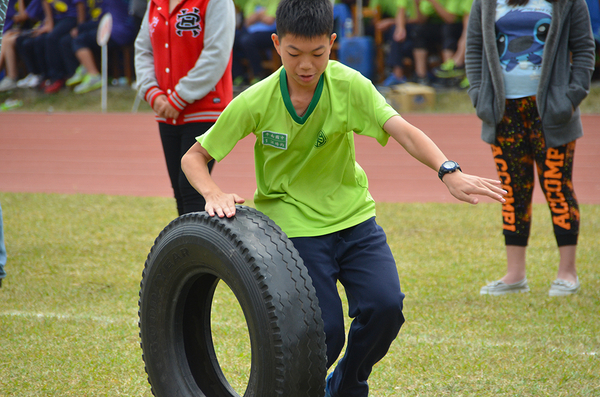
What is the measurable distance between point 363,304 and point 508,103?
7.04ft

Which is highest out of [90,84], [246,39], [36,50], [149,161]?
[246,39]

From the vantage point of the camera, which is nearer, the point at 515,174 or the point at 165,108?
the point at 165,108

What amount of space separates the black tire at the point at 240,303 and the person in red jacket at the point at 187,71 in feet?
4.38

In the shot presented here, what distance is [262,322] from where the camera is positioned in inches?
86.7

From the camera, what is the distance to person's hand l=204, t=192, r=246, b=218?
2420mm

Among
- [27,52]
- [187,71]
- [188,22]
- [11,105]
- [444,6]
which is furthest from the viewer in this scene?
[27,52]

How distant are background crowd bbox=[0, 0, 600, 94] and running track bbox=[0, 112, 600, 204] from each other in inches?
61.5

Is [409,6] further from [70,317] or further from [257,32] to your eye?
[70,317]

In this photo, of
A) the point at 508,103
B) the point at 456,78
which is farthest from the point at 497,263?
the point at 456,78

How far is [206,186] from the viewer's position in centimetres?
254

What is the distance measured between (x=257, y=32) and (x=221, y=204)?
1123cm

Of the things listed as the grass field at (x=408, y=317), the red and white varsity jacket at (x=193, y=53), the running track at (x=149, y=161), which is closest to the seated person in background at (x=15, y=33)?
the running track at (x=149, y=161)

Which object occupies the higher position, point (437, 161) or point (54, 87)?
point (437, 161)

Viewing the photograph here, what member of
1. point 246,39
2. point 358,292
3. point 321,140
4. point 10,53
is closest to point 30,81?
point 10,53
